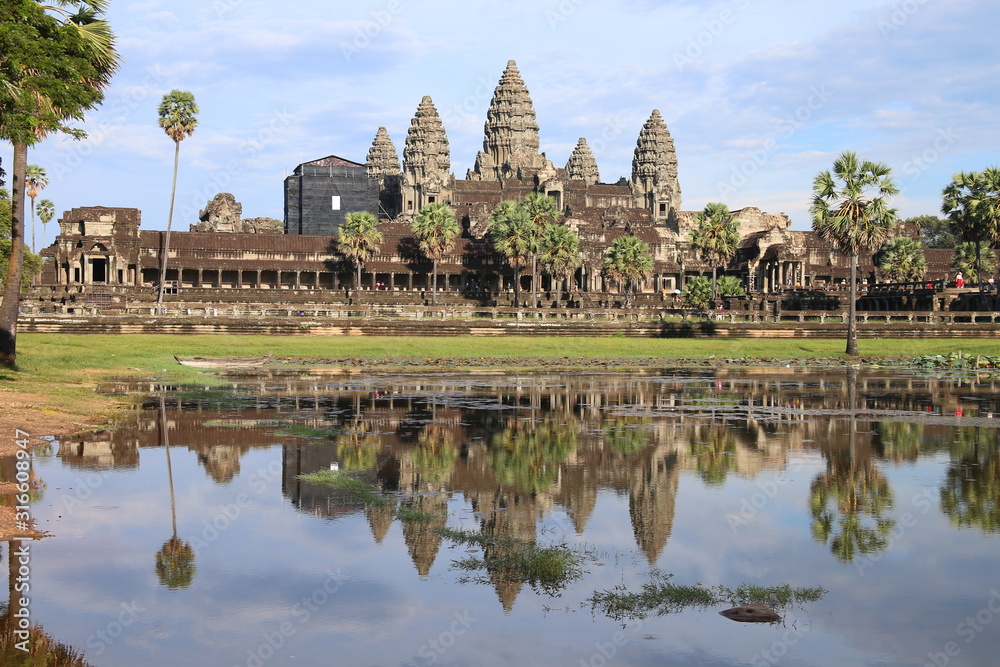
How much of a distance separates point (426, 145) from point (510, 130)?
37.1 feet

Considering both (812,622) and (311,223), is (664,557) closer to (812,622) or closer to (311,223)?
(812,622)

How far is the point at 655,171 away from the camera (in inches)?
5468

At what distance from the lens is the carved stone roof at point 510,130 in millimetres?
131875

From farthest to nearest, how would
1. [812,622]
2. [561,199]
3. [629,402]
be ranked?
[561,199] < [629,402] < [812,622]

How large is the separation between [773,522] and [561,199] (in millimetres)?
108799

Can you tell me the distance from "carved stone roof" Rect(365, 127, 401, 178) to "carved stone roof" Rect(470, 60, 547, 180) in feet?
82.2

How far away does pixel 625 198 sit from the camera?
125 metres

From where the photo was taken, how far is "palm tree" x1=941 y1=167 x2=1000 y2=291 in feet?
205

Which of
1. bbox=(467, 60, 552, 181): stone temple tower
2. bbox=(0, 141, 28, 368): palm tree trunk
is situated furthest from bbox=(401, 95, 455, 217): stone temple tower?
bbox=(0, 141, 28, 368): palm tree trunk

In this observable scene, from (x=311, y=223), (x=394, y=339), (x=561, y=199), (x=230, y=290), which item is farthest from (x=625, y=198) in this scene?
(x=394, y=339)

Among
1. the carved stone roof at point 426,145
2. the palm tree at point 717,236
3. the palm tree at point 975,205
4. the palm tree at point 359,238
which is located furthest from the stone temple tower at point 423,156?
the palm tree at point 975,205

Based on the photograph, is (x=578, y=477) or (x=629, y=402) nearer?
(x=578, y=477)

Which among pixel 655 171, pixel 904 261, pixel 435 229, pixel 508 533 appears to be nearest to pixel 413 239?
pixel 435 229

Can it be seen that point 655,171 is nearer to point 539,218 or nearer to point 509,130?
point 509,130
